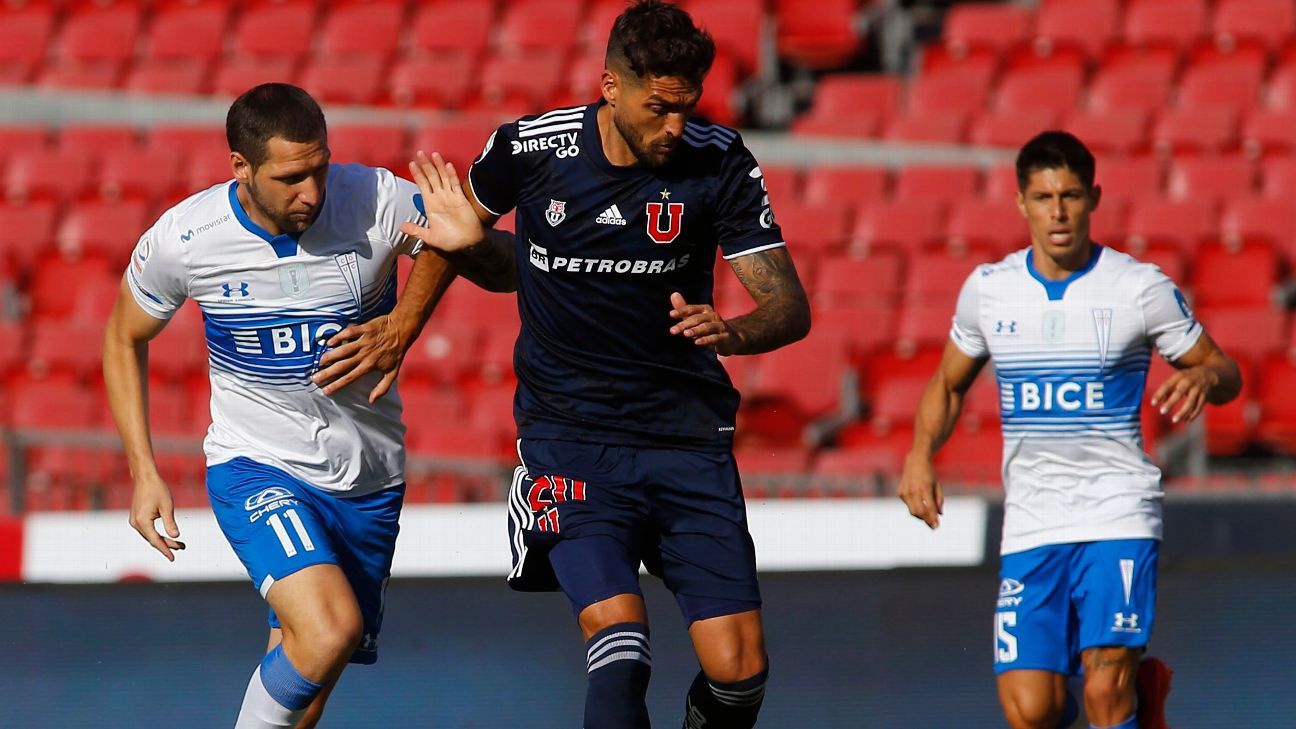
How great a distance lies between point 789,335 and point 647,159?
65cm

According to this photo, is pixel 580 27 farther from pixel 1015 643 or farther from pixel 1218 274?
pixel 1015 643

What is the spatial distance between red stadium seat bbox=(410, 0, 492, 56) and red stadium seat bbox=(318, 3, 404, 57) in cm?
28

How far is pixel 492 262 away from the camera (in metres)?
5.05

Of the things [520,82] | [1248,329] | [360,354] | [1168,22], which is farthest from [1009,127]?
[360,354]

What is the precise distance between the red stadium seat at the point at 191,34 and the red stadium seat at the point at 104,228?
3.32 meters

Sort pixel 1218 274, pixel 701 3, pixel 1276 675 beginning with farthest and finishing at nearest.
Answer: pixel 701 3 → pixel 1218 274 → pixel 1276 675

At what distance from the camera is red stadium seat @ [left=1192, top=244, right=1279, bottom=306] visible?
1101cm

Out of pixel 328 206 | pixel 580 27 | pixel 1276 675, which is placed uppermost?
pixel 580 27

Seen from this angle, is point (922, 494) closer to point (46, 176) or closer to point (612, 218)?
point (612, 218)

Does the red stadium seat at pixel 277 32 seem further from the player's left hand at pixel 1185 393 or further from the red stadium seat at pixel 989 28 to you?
the player's left hand at pixel 1185 393

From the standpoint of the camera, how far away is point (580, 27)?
15.7 meters

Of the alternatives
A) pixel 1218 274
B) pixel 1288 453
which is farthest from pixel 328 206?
pixel 1218 274

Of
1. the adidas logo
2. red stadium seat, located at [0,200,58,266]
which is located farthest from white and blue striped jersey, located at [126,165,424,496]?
red stadium seat, located at [0,200,58,266]

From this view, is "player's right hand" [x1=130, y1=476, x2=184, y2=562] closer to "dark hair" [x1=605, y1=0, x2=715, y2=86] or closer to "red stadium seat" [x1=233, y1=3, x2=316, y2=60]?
"dark hair" [x1=605, y1=0, x2=715, y2=86]
